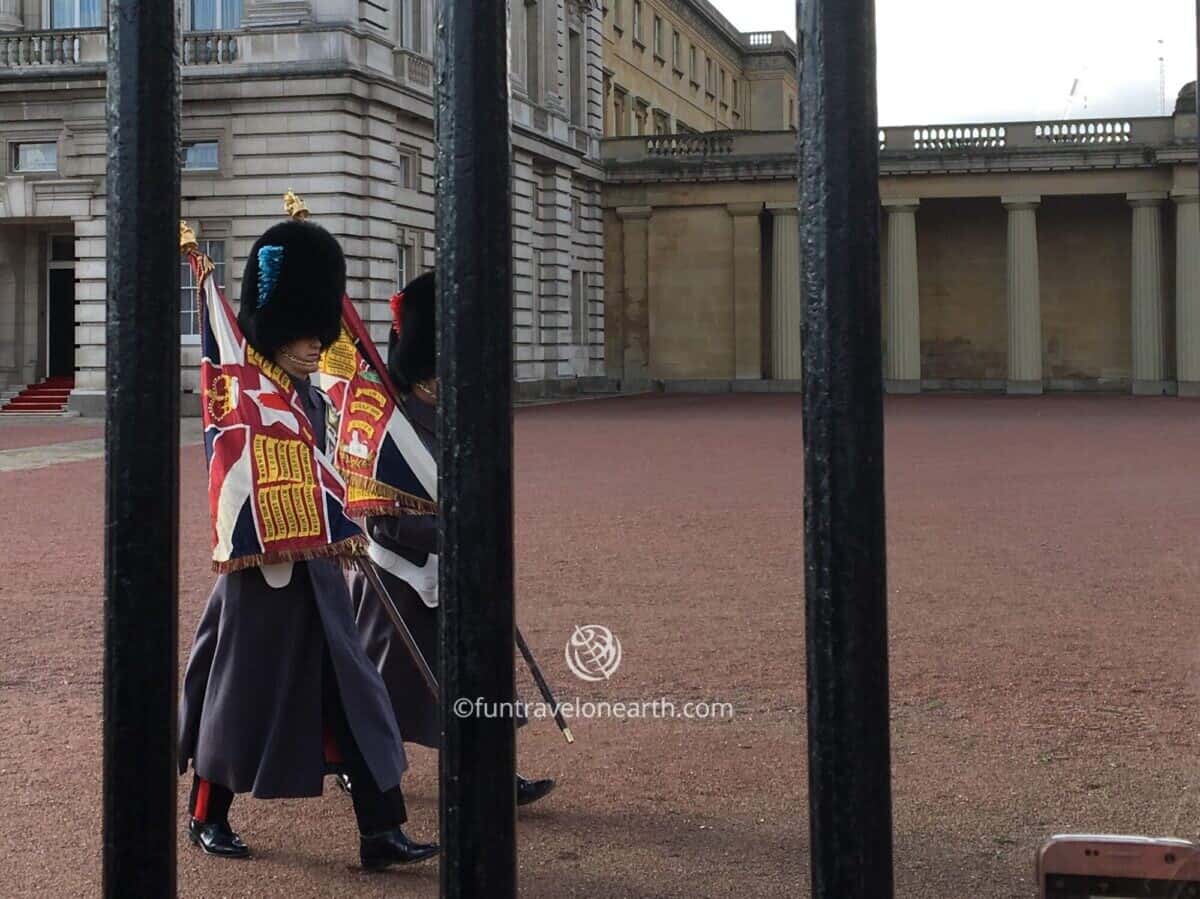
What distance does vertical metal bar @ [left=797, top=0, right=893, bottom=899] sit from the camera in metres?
2.08

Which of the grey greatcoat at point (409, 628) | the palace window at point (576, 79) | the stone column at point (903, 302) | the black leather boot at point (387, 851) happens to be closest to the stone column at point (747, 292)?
the stone column at point (903, 302)

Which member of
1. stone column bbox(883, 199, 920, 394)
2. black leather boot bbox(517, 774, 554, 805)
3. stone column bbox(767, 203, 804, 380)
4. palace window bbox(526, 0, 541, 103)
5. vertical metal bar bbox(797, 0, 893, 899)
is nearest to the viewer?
vertical metal bar bbox(797, 0, 893, 899)

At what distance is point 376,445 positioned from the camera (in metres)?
5.30

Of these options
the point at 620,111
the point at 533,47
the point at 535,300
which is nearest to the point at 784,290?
the point at 535,300

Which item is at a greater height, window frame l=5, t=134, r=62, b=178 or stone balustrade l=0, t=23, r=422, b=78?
stone balustrade l=0, t=23, r=422, b=78

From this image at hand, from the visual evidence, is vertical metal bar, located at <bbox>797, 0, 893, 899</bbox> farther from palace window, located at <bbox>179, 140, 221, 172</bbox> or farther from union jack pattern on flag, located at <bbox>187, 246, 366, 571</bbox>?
palace window, located at <bbox>179, 140, 221, 172</bbox>

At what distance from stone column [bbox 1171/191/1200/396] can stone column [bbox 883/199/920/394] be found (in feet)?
21.4

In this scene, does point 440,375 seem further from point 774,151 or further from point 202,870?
point 774,151

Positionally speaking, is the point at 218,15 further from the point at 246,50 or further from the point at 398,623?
the point at 398,623

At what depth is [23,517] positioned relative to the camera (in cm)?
1333

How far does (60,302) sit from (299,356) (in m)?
28.9

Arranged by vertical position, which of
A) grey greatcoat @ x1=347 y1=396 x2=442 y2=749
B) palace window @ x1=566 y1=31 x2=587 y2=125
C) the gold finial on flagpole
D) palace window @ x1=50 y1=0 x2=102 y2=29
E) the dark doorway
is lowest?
grey greatcoat @ x1=347 y1=396 x2=442 y2=749

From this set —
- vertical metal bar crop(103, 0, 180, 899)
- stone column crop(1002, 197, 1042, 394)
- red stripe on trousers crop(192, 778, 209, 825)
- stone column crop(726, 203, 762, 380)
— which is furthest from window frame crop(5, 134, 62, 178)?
vertical metal bar crop(103, 0, 180, 899)

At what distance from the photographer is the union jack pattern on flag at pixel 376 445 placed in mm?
5281
